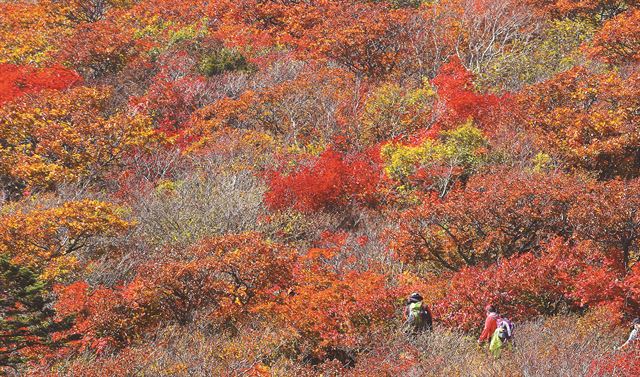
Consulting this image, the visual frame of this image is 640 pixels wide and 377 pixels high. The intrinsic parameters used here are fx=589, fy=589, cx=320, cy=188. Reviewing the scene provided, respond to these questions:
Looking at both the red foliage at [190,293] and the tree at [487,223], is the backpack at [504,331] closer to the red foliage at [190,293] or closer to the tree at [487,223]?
the tree at [487,223]

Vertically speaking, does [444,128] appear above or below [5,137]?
below

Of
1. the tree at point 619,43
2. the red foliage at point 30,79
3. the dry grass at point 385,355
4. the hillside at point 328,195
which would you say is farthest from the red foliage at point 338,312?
the red foliage at point 30,79

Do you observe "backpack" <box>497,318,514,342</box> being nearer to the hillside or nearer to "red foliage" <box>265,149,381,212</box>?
the hillside

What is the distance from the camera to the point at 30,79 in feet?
114

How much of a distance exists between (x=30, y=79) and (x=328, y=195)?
21350mm

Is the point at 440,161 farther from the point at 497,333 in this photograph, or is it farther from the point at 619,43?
the point at 619,43

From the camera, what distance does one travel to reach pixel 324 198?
24531 millimetres

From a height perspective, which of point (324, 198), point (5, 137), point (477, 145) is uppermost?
point (5, 137)

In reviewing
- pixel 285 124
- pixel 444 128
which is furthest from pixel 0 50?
pixel 444 128

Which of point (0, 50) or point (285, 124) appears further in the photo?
point (0, 50)

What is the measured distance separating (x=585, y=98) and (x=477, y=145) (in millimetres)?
4813

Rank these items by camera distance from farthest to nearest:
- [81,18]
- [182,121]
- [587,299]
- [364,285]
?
[81,18] < [182,121] < [364,285] < [587,299]

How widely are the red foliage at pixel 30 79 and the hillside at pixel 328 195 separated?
22 cm

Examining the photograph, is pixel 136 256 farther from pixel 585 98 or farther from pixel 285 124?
pixel 585 98
